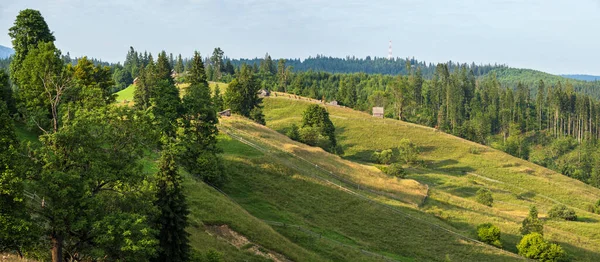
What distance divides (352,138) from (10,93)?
93.5 m

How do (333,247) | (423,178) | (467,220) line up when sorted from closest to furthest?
(333,247) < (467,220) < (423,178)

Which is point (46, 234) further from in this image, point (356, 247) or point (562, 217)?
point (562, 217)

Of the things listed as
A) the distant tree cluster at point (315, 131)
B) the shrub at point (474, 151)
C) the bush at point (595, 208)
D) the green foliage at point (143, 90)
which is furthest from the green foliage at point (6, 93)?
the shrub at point (474, 151)

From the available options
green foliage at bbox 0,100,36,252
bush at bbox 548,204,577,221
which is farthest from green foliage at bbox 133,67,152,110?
bush at bbox 548,204,577,221

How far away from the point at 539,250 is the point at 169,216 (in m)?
49.0

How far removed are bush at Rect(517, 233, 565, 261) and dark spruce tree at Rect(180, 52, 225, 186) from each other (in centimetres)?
3814

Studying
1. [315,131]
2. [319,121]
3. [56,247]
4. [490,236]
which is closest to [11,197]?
[56,247]

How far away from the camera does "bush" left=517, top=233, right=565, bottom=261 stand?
206 feet

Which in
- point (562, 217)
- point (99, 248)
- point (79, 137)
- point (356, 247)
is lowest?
point (562, 217)

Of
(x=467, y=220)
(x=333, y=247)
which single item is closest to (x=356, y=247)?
(x=333, y=247)

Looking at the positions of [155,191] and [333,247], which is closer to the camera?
[155,191]

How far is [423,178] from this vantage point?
106 m

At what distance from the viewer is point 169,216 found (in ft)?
106

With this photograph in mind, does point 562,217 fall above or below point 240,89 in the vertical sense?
below
